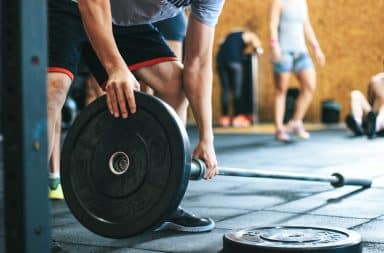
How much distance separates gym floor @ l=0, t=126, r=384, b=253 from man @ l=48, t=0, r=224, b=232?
0.24 metres

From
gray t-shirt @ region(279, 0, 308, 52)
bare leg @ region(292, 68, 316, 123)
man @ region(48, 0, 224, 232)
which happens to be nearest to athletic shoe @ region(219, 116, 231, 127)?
bare leg @ region(292, 68, 316, 123)

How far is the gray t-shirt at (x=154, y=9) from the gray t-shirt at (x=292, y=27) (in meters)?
3.83

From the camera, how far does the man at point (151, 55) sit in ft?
7.64

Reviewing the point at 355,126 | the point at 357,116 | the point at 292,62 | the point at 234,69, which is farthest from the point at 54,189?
the point at 234,69

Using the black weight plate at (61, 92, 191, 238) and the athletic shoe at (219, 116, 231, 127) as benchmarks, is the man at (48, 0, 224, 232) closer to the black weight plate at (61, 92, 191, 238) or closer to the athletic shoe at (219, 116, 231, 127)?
the black weight plate at (61, 92, 191, 238)

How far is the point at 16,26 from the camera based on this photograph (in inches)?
51.6

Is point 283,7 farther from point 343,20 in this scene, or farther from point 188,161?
point 188,161

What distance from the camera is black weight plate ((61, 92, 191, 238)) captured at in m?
1.92

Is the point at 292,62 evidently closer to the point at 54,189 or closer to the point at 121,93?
the point at 54,189

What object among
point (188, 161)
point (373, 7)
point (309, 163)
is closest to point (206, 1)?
point (188, 161)

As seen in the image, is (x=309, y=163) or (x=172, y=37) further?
A: (x=309, y=163)

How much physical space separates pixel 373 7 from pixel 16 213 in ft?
26.8

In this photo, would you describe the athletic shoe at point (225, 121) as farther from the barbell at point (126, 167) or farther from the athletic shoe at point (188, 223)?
the barbell at point (126, 167)

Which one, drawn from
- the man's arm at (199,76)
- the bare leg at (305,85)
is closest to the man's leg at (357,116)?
the bare leg at (305,85)
